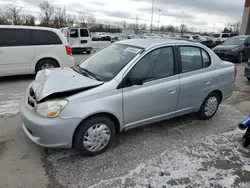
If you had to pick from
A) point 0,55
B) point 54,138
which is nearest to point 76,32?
point 0,55

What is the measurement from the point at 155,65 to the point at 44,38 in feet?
16.1

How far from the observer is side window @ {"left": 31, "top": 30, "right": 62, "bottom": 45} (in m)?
6.83

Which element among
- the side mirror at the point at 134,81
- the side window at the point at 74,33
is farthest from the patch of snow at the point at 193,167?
A: the side window at the point at 74,33

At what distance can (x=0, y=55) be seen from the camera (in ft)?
20.7

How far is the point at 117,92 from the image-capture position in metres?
2.96

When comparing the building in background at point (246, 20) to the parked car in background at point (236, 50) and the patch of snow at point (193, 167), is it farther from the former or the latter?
the patch of snow at point (193, 167)

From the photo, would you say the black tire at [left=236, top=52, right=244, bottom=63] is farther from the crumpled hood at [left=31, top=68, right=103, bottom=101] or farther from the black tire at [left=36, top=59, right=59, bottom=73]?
the crumpled hood at [left=31, top=68, right=103, bottom=101]

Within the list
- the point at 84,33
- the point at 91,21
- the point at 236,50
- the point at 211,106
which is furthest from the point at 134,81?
the point at 91,21

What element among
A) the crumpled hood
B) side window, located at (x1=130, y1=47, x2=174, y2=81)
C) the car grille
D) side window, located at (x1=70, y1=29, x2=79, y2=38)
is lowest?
the car grille

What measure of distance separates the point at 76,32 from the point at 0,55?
32.3 feet

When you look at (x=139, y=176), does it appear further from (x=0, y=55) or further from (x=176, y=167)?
(x=0, y=55)

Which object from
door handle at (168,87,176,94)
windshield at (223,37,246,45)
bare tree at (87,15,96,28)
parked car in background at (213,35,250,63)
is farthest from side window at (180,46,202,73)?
bare tree at (87,15,96,28)

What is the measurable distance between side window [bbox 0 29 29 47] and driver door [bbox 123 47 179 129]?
4.91 meters

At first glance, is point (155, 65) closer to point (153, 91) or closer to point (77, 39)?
point (153, 91)
